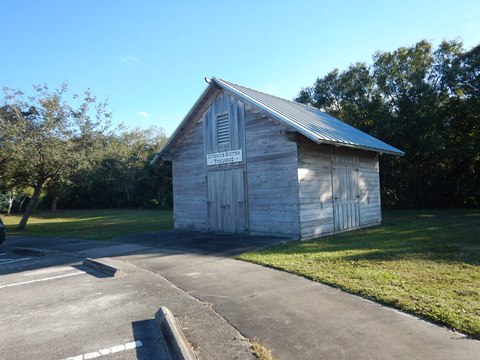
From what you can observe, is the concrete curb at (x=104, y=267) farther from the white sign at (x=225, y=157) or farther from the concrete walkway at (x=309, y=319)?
the white sign at (x=225, y=157)

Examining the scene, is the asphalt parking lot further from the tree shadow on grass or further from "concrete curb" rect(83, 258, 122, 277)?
the tree shadow on grass

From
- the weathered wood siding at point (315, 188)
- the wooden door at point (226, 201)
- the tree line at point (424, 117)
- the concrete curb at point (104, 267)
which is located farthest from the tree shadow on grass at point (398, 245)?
the tree line at point (424, 117)

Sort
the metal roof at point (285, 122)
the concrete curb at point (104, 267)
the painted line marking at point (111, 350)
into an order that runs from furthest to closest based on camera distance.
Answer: the metal roof at point (285, 122), the concrete curb at point (104, 267), the painted line marking at point (111, 350)

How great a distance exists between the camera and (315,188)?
42.4 feet

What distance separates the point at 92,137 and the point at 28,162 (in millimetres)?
3591

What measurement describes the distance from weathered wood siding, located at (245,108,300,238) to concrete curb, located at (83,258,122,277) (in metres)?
5.56

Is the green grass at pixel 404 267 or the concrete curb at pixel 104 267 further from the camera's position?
the concrete curb at pixel 104 267

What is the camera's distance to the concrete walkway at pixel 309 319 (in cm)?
398

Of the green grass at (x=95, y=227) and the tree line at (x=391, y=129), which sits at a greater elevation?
the tree line at (x=391, y=129)

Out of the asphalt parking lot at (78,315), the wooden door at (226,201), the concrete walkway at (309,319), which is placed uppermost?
the wooden door at (226,201)

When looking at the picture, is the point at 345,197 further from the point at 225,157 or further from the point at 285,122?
the point at 225,157

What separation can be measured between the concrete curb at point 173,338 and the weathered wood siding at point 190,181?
34.1 feet

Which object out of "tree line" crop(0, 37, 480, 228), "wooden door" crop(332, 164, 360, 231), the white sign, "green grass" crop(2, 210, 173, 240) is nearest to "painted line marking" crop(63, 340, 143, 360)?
the white sign

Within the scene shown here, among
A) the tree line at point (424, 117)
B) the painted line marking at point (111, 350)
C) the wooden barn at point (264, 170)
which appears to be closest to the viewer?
the painted line marking at point (111, 350)
